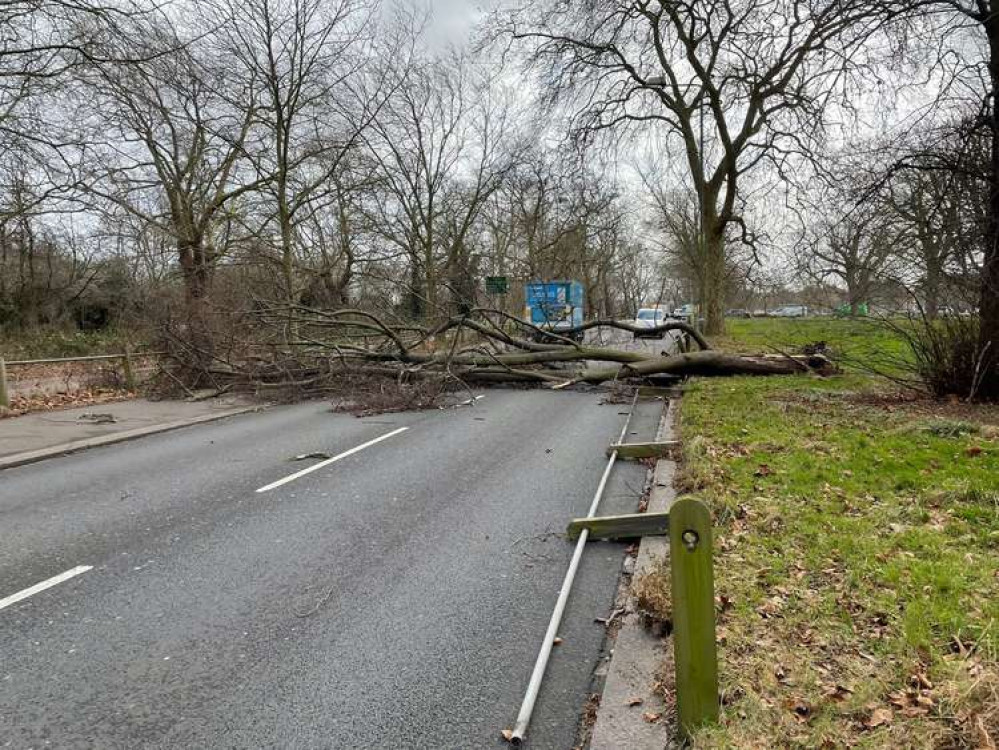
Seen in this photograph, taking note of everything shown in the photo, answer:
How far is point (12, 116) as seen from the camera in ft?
40.7

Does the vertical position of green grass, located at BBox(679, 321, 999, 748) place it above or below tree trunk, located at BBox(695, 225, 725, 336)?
below

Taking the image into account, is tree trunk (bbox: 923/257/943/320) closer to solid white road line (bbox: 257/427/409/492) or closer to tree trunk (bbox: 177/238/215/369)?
solid white road line (bbox: 257/427/409/492)

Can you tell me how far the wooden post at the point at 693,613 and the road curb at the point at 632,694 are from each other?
18cm

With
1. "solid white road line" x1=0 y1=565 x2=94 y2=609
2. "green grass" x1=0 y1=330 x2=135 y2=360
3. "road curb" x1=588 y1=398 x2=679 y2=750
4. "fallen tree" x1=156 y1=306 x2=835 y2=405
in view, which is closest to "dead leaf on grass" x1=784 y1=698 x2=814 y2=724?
"road curb" x1=588 y1=398 x2=679 y2=750

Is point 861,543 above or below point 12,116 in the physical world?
below

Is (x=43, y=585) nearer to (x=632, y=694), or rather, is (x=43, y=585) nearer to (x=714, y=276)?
(x=632, y=694)

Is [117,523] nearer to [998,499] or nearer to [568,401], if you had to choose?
[998,499]

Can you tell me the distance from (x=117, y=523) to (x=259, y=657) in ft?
10.4

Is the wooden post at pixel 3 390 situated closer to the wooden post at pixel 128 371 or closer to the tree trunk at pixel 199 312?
the wooden post at pixel 128 371

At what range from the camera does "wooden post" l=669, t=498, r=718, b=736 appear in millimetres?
2371

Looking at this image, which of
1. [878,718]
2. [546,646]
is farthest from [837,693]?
[546,646]

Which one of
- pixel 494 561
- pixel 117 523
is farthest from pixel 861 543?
pixel 117 523

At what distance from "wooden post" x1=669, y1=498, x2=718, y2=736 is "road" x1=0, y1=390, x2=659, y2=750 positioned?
0.59 m

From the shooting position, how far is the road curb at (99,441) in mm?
8547
